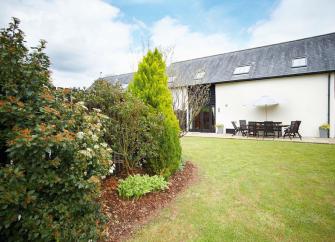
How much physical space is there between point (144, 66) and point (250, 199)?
4877 mm

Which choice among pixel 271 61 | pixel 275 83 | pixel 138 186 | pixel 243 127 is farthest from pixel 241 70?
pixel 138 186

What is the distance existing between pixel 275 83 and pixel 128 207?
49.4 feet

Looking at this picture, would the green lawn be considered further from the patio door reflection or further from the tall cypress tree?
the patio door reflection

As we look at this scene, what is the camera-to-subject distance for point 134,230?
9.78 ft

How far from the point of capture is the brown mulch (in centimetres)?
296

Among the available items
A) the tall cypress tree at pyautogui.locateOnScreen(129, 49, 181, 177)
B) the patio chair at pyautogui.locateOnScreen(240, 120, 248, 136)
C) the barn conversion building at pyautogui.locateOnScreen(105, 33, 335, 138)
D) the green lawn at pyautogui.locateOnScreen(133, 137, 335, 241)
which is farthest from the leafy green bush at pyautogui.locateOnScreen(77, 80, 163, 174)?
the patio chair at pyautogui.locateOnScreen(240, 120, 248, 136)

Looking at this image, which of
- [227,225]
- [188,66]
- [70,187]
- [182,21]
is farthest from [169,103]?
[188,66]

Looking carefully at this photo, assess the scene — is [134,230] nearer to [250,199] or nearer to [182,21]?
[250,199]

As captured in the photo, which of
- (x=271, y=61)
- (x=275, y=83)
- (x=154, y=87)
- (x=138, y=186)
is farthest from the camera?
(x=271, y=61)

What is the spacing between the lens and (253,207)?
3658mm

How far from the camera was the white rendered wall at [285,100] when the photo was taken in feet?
42.0

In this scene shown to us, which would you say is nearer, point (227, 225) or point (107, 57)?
point (227, 225)

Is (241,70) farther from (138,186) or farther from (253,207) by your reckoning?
(138,186)

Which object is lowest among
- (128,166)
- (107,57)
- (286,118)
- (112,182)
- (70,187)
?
(112,182)
